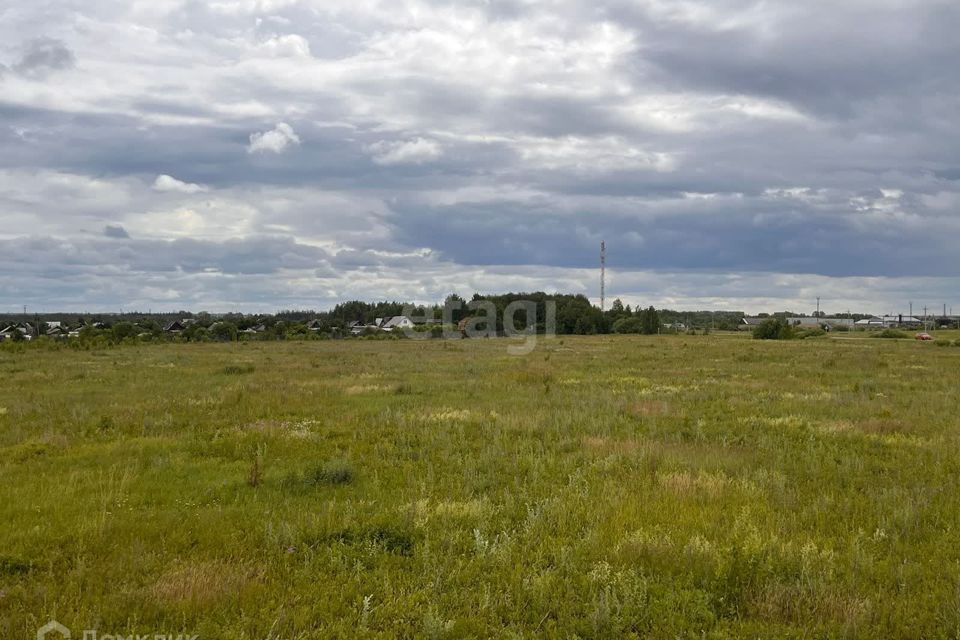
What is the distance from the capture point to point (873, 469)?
10.6 meters

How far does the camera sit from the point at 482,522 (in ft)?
25.8

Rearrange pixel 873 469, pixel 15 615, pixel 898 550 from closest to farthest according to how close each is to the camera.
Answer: pixel 15 615 < pixel 898 550 < pixel 873 469

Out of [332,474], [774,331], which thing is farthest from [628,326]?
[332,474]

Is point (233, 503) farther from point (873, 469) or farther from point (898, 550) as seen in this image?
point (873, 469)

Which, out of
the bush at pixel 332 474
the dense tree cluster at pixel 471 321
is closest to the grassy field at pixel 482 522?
the bush at pixel 332 474

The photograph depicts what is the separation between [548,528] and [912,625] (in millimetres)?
3798

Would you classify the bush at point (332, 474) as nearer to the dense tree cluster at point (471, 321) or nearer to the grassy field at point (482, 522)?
the grassy field at point (482, 522)

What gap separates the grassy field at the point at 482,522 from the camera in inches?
223

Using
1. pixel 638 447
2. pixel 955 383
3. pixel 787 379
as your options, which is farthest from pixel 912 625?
pixel 955 383
